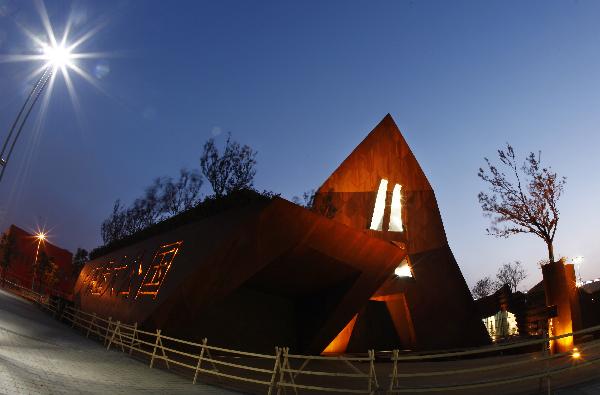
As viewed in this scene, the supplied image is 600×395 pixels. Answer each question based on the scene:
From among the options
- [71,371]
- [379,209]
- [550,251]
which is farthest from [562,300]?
[71,371]

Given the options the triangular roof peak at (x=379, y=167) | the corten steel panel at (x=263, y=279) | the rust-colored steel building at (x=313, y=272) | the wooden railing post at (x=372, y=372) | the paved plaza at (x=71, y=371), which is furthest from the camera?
the triangular roof peak at (x=379, y=167)

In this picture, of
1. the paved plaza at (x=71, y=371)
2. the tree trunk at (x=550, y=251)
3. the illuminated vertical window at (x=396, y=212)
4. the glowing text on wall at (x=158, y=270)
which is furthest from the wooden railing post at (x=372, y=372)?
the tree trunk at (x=550, y=251)

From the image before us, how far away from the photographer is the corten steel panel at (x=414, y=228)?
838 inches

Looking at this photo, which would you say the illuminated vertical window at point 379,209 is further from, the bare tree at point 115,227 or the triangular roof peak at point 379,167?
→ the bare tree at point 115,227

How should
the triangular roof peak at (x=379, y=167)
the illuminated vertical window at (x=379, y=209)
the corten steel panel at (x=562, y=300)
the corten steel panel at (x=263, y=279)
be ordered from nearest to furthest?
the corten steel panel at (x=263, y=279) < the corten steel panel at (x=562, y=300) < the illuminated vertical window at (x=379, y=209) < the triangular roof peak at (x=379, y=167)

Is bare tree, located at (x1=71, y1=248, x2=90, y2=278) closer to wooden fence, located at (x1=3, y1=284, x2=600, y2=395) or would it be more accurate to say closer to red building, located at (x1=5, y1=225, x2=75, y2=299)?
red building, located at (x1=5, y1=225, x2=75, y2=299)

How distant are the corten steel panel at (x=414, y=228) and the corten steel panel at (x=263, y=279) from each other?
184 inches

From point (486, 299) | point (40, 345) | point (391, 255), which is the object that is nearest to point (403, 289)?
point (391, 255)

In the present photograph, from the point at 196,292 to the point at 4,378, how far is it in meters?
7.52

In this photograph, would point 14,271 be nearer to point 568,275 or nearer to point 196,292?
point 196,292

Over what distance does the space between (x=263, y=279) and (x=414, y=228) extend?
9.63 m

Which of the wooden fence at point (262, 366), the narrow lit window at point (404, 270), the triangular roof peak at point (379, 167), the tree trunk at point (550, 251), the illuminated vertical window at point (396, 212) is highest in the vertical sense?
the triangular roof peak at point (379, 167)

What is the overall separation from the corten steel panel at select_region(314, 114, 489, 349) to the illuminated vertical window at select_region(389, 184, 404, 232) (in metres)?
0.23

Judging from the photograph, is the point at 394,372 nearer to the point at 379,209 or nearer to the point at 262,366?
the point at 262,366
